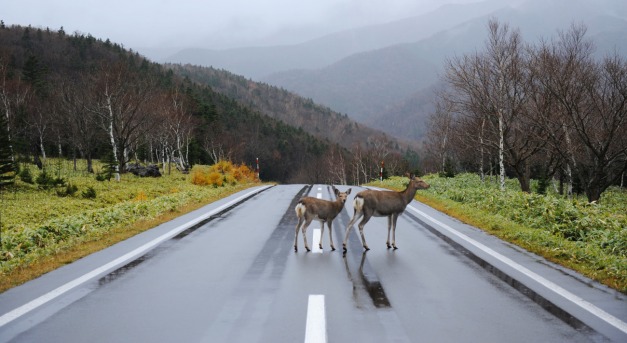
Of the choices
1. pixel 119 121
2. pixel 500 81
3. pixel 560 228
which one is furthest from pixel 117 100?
pixel 560 228

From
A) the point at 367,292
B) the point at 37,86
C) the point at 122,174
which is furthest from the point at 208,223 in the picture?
the point at 37,86

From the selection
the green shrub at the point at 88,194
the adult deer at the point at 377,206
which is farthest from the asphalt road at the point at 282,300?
the green shrub at the point at 88,194

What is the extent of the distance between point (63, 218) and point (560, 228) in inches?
564

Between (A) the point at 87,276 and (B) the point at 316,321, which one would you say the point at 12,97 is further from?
(B) the point at 316,321

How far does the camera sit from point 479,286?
6.34 m

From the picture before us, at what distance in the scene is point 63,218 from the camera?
13.8 m

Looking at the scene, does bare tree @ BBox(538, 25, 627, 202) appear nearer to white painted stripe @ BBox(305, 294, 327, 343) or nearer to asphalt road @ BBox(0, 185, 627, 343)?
asphalt road @ BBox(0, 185, 627, 343)

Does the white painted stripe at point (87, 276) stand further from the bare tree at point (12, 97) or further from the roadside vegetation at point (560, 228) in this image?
the bare tree at point (12, 97)

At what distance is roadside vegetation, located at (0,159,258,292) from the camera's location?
824cm

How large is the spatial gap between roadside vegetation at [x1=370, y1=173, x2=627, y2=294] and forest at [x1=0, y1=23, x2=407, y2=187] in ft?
86.5

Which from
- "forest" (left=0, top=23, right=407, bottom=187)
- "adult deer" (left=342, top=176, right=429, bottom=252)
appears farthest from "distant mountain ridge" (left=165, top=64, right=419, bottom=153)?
"adult deer" (left=342, top=176, right=429, bottom=252)

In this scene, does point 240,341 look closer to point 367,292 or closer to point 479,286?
point 367,292

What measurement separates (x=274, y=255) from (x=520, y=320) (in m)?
4.69

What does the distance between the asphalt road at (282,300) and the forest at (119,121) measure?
2401 cm
